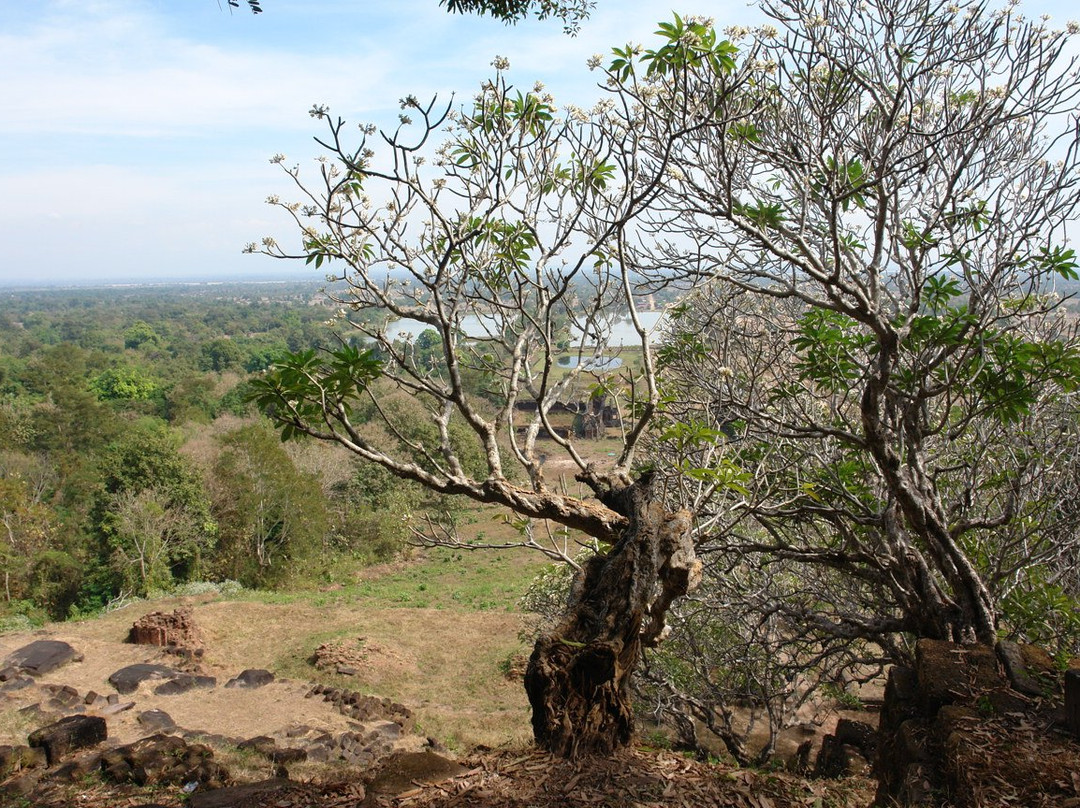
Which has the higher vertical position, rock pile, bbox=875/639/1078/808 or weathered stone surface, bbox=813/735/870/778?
rock pile, bbox=875/639/1078/808

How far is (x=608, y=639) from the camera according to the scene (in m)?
3.22

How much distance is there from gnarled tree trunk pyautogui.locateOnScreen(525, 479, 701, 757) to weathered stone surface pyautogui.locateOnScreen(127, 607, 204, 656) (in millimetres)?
11484

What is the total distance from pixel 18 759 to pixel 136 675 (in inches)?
190

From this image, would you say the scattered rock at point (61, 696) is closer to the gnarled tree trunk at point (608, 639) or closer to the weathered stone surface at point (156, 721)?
the weathered stone surface at point (156, 721)

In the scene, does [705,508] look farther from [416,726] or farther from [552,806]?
[416,726]

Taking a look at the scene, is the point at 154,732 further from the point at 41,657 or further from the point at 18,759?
the point at 41,657

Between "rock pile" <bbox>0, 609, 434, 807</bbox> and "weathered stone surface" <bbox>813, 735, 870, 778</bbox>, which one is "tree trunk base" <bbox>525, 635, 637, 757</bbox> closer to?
"rock pile" <bbox>0, 609, 434, 807</bbox>

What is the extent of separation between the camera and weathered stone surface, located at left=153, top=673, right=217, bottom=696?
1030 cm

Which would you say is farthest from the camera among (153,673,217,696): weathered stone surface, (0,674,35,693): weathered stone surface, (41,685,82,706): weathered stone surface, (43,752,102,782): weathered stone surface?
(153,673,217,696): weathered stone surface

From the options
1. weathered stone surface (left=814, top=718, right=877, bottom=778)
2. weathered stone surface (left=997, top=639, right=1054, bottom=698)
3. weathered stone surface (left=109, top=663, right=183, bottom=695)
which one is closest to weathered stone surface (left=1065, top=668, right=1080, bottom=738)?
weathered stone surface (left=997, top=639, right=1054, bottom=698)

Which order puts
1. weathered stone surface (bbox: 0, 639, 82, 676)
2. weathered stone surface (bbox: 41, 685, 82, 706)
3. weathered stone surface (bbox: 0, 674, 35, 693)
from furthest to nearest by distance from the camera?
1. weathered stone surface (bbox: 0, 639, 82, 676)
2. weathered stone surface (bbox: 0, 674, 35, 693)
3. weathered stone surface (bbox: 41, 685, 82, 706)

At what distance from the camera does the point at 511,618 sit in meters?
16.4

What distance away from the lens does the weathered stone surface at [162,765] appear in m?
5.71

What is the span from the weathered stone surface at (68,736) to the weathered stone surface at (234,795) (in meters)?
2.72
